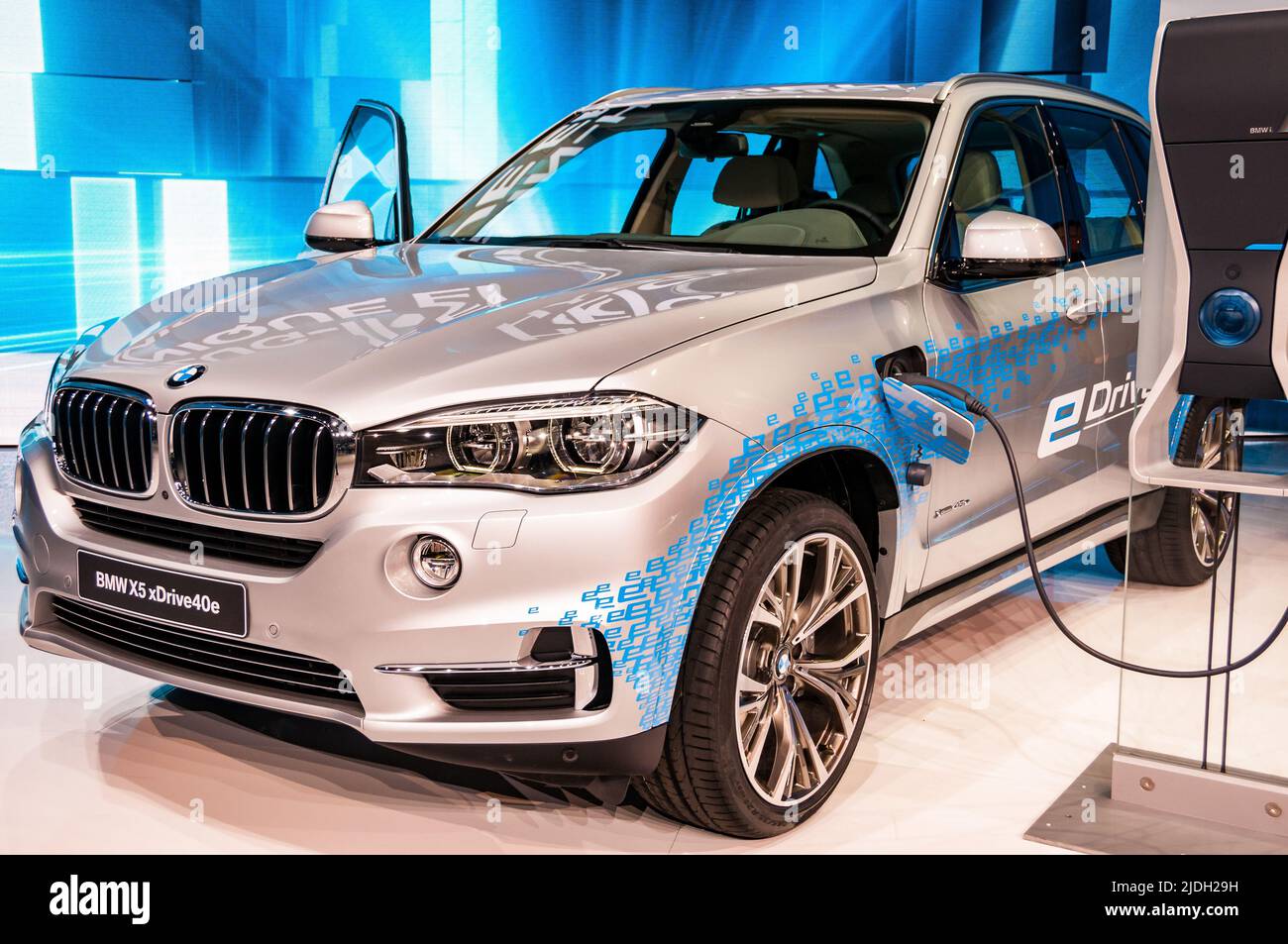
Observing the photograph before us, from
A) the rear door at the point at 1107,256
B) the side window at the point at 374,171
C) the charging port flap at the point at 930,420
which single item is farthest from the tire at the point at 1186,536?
the side window at the point at 374,171

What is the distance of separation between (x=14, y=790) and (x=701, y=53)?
5.57 m

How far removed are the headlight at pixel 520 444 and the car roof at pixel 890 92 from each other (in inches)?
67.3

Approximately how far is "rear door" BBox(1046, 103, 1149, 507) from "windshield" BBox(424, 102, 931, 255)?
2.33 feet

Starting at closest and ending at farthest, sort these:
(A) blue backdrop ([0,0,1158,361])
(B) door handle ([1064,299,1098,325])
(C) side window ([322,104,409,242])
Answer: (B) door handle ([1064,299,1098,325]), (C) side window ([322,104,409,242]), (A) blue backdrop ([0,0,1158,361])

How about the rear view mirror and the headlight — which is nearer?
the headlight

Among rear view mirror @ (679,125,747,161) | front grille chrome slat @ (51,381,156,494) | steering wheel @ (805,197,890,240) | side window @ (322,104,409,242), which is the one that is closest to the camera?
front grille chrome slat @ (51,381,156,494)

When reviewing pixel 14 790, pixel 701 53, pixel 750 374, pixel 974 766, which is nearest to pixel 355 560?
pixel 750 374

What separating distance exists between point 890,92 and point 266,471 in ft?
7.09

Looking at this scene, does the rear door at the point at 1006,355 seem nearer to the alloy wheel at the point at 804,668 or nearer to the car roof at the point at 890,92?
the car roof at the point at 890,92

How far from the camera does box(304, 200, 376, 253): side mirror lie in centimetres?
408

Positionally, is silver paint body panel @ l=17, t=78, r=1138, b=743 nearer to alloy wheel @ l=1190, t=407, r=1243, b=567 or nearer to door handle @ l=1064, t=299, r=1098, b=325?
door handle @ l=1064, t=299, r=1098, b=325

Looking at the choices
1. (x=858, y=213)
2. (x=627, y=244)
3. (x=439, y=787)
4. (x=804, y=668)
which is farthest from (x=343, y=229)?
(x=804, y=668)

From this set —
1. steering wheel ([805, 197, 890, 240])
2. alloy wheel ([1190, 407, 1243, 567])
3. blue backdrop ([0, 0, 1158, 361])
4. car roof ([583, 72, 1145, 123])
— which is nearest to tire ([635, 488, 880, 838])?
steering wheel ([805, 197, 890, 240])

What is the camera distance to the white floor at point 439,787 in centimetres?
293
